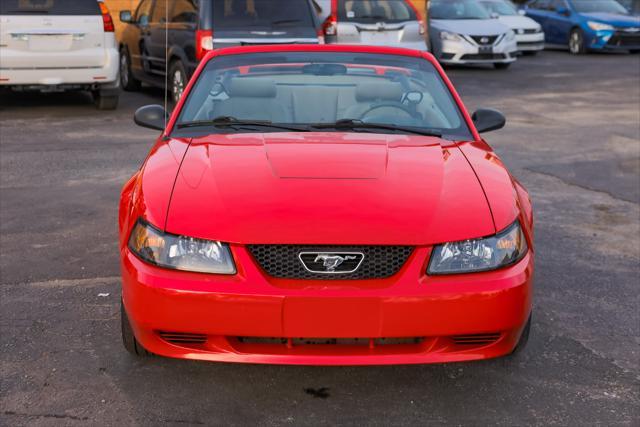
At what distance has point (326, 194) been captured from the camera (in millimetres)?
3857

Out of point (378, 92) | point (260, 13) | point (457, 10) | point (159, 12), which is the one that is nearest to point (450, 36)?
point (457, 10)

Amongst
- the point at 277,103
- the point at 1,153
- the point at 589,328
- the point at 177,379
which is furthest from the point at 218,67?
the point at 1,153

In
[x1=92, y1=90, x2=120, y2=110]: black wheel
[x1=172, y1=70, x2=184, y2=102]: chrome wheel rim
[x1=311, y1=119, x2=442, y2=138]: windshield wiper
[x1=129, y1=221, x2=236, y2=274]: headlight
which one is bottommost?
[x1=92, y1=90, x2=120, y2=110]: black wheel

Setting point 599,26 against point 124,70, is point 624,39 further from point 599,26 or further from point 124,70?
point 124,70

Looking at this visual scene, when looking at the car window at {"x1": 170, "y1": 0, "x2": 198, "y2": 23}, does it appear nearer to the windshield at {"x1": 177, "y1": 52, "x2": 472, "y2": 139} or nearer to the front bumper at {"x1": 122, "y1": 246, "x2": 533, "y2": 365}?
the windshield at {"x1": 177, "y1": 52, "x2": 472, "y2": 139}

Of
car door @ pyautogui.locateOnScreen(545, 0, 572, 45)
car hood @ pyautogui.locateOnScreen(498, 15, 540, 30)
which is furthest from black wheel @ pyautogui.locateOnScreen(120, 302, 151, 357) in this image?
car door @ pyautogui.locateOnScreen(545, 0, 572, 45)

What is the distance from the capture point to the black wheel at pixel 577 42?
22719 millimetres

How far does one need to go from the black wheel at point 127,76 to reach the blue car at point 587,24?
11804mm

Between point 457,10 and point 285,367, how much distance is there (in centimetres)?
1627

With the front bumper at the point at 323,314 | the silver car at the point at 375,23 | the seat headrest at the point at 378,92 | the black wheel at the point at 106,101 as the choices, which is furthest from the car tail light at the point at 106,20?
the front bumper at the point at 323,314

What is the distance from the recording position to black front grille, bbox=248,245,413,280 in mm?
3598

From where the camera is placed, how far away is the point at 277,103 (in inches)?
202

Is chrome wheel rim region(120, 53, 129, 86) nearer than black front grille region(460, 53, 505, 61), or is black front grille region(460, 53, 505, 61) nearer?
chrome wheel rim region(120, 53, 129, 86)

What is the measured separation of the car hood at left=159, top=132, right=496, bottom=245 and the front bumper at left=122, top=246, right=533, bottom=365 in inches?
5.7
